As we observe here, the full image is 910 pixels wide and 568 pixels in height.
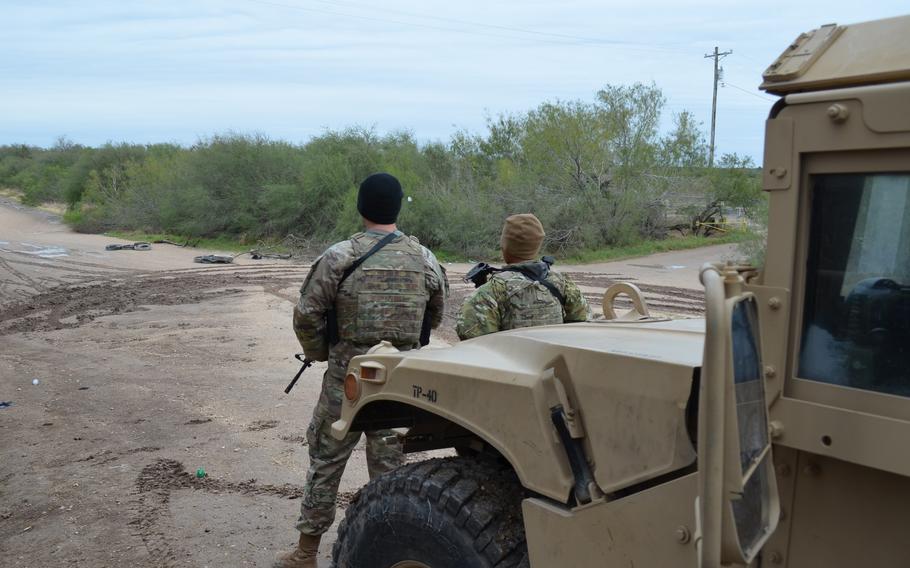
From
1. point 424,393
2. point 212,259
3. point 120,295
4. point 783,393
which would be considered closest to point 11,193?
point 212,259

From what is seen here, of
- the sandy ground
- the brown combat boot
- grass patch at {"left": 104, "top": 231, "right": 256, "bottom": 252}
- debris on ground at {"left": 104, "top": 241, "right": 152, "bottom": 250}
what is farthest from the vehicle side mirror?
grass patch at {"left": 104, "top": 231, "right": 256, "bottom": 252}

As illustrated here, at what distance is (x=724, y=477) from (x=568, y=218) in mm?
25315

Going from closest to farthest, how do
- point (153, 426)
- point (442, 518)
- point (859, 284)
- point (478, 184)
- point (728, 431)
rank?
point (728, 431) < point (859, 284) < point (442, 518) < point (153, 426) < point (478, 184)

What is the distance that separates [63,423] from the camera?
6.81 metres

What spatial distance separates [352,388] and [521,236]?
1.21 metres

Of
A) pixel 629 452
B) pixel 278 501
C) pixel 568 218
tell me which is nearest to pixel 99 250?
pixel 568 218

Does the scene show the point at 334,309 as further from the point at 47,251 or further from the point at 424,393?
the point at 47,251

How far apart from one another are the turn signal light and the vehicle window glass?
160 cm

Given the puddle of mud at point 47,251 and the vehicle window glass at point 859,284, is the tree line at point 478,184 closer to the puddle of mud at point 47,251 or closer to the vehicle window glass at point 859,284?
the puddle of mud at point 47,251

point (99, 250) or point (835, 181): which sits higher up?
point (835, 181)

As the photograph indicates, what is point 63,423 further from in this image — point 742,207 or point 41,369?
point 742,207

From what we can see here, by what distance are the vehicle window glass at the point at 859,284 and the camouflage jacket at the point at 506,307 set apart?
2.03m

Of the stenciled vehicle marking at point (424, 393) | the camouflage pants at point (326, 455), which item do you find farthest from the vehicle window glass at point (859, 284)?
the camouflage pants at point (326, 455)

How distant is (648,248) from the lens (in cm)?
2620
